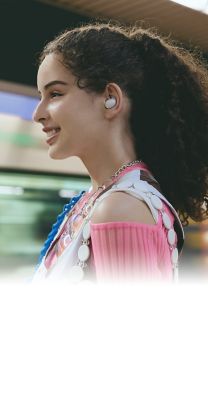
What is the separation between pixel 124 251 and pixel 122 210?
6 centimetres

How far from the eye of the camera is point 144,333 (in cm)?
63

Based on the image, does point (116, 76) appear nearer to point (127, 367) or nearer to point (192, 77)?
point (192, 77)

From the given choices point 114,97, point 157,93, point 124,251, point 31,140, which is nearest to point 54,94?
point 114,97

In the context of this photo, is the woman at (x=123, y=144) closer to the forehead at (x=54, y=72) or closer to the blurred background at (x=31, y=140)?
the forehead at (x=54, y=72)

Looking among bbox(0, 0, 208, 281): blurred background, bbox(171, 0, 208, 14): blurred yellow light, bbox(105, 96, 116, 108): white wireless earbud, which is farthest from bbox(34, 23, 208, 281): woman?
bbox(171, 0, 208, 14): blurred yellow light

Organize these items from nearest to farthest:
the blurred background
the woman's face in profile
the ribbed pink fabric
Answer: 1. the ribbed pink fabric
2. the woman's face in profile
3. the blurred background

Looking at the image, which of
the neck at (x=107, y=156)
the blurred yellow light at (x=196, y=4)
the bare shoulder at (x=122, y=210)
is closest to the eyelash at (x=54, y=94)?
the neck at (x=107, y=156)

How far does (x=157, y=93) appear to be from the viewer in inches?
42.9

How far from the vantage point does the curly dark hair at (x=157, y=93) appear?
102 centimetres

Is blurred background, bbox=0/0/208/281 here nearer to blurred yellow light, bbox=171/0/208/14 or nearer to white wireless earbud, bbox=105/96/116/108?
blurred yellow light, bbox=171/0/208/14

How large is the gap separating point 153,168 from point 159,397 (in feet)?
1.91

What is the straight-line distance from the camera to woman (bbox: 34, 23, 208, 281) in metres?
0.81

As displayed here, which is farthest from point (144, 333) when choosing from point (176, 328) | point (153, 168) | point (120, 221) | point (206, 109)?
point (206, 109)

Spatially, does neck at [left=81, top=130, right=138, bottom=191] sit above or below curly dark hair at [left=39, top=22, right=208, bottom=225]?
below
